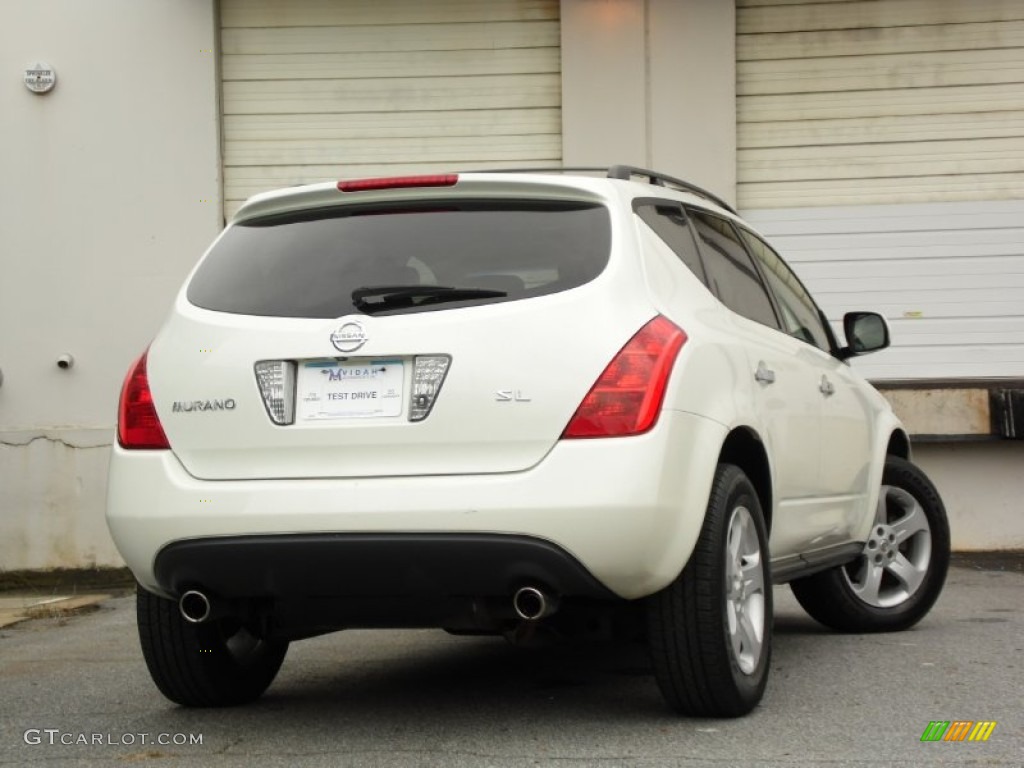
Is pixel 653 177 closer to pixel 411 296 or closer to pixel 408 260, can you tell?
pixel 408 260

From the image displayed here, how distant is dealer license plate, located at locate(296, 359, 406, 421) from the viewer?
470 cm

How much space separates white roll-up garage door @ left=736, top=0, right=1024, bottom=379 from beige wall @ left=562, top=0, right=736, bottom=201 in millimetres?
217

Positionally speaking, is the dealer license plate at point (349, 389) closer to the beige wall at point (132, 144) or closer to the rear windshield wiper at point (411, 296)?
the rear windshield wiper at point (411, 296)

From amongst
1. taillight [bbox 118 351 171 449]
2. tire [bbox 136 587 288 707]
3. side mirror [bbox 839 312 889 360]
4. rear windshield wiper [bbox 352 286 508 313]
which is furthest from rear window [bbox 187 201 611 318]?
side mirror [bbox 839 312 889 360]

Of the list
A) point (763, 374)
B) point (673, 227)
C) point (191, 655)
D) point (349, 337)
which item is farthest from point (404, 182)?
point (191, 655)

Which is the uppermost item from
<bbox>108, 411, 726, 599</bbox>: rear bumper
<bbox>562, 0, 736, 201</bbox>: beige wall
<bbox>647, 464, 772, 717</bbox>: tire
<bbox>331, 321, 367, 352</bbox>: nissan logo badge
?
<bbox>562, 0, 736, 201</bbox>: beige wall

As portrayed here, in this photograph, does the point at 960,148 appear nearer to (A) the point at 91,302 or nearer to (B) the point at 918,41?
(B) the point at 918,41

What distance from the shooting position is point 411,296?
15.9 feet

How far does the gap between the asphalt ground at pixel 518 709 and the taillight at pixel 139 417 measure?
34.2 inches

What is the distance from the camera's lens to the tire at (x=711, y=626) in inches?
187

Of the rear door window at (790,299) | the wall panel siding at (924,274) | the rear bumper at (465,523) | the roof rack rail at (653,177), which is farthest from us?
the wall panel siding at (924,274)

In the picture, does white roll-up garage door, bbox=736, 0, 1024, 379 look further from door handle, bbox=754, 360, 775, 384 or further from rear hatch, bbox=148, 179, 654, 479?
rear hatch, bbox=148, 179, 654, 479

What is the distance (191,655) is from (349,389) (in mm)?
1119

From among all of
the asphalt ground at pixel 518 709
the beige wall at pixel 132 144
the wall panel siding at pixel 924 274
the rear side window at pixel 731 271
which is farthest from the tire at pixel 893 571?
the beige wall at pixel 132 144
